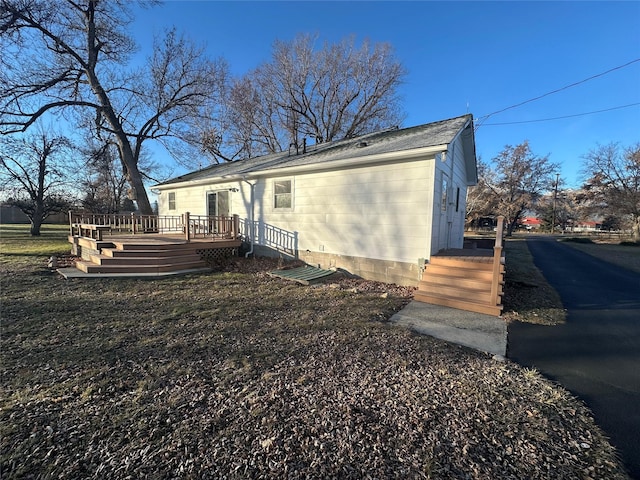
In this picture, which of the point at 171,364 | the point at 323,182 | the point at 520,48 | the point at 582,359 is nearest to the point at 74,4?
the point at 323,182

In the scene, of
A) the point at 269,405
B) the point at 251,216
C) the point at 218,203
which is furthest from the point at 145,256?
the point at 269,405

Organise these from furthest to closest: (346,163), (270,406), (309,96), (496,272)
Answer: (309,96) → (346,163) → (496,272) → (270,406)

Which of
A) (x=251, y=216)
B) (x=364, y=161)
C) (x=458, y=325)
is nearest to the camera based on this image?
(x=458, y=325)

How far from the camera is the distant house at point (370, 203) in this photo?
649 centimetres

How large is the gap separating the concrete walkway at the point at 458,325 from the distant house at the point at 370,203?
167 cm

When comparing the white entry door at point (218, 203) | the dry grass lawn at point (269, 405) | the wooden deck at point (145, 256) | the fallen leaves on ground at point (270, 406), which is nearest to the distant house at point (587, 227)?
the white entry door at point (218, 203)

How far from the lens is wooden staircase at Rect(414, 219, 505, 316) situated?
4.96 m

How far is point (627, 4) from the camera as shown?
709cm

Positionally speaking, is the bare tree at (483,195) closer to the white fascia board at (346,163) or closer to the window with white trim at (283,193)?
the window with white trim at (283,193)

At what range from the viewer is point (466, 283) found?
5480mm

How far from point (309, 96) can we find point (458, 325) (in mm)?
22731

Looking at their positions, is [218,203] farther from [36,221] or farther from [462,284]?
[36,221]

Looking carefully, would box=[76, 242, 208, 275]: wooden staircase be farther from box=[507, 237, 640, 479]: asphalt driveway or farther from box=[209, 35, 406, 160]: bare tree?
box=[209, 35, 406, 160]: bare tree

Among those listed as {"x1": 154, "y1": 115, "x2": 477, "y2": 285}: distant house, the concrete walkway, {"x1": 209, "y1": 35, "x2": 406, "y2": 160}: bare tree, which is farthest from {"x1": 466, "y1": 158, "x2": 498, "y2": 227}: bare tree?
the concrete walkway
